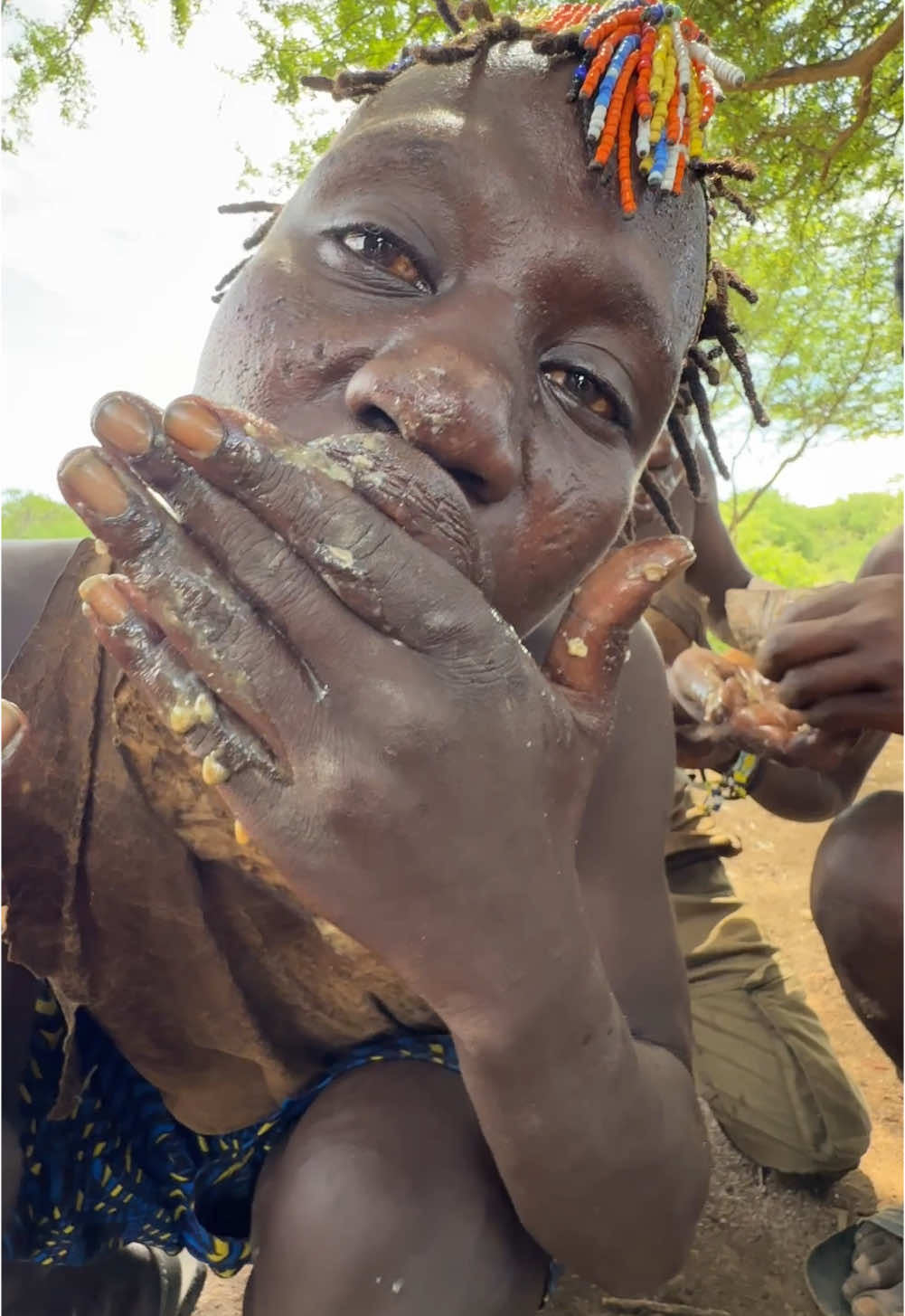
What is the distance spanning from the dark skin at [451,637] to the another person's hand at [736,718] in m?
0.63

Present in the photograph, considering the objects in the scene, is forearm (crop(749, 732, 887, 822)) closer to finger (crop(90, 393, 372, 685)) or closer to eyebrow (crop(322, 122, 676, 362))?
eyebrow (crop(322, 122, 676, 362))

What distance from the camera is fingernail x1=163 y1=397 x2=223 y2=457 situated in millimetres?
713

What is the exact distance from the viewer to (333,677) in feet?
2.46

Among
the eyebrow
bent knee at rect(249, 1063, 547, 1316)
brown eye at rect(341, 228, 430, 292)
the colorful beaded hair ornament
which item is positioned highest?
the colorful beaded hair ornament

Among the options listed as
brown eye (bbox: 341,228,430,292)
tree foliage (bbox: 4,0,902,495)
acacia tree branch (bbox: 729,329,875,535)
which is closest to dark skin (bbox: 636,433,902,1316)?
brown eye (bbox: 341,228,430,292)

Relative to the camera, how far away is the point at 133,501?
0.72m

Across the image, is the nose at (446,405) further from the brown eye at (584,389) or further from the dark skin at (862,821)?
the dark skin at (862,821)

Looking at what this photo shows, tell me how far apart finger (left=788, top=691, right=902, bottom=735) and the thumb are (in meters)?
0.98

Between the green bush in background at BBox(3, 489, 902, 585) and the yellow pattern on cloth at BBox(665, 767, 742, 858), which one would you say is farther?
the green bush in background at BBox(3, 489, 902, 585)

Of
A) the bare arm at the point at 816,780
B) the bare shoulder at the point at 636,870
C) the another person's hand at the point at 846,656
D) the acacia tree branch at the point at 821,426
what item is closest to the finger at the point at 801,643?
the another person's hand at the point at 846,656

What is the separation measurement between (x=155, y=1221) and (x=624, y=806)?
0.85 meters

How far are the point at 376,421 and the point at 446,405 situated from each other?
73mm

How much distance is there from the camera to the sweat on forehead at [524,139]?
1.07 m

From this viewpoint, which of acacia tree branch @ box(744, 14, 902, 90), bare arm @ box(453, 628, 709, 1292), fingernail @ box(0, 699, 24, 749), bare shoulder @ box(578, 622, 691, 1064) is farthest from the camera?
acacia tree branch @ box(744, 14, 902, 90)
